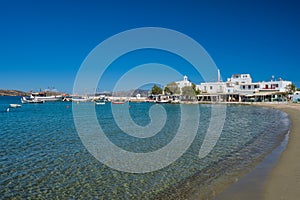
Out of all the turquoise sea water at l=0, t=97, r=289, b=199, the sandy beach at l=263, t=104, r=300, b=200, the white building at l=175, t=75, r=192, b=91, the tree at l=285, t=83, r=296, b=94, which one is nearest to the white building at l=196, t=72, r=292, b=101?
the tree at l=285, t=83, r=296, b=94

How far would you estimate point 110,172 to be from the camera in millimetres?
9625

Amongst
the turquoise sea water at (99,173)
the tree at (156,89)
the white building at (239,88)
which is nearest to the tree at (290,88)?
the white building at (239,88)

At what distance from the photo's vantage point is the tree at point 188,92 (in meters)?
90.2

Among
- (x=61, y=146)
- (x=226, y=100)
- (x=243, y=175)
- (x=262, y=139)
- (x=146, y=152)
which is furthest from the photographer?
(x=226, y=100)

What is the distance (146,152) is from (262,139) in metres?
8.47

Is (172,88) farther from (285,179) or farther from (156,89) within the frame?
(285,179)

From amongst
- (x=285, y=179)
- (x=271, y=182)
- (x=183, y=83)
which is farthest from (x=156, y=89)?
(x=271, y=182)

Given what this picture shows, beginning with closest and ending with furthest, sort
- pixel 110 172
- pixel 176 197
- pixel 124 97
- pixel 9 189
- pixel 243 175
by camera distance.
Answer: pixel 176 197
pixel 9 189
pixel 243 175
pixel 110 172
pixel 124 97

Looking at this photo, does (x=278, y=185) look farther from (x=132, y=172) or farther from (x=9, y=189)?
(x=9, y=189)

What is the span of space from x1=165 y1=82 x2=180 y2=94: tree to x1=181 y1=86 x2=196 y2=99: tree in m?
6.97

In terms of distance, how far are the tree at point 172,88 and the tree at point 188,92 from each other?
6.97 metres

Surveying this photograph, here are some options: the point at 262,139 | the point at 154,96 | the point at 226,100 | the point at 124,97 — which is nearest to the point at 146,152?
the point at 262,139

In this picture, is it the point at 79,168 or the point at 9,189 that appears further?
the point at 79,168

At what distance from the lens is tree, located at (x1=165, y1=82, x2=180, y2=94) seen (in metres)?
104
